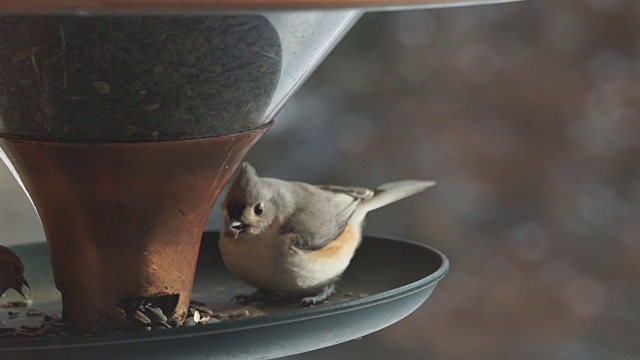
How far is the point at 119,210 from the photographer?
1222 mm

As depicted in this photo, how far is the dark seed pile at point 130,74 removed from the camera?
1.08 metres

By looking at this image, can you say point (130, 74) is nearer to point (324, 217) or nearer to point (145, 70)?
point (145, 70)

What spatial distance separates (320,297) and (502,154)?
278cm

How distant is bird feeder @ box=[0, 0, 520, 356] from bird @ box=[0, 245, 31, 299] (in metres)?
0.09

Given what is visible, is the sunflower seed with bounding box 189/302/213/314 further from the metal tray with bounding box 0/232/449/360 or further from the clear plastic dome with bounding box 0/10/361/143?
the clear plastic dome with bounding box 0/10/361/143

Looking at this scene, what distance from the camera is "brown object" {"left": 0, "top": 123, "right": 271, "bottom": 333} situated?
1.19 m

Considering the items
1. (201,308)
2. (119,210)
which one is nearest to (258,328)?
(119,210)

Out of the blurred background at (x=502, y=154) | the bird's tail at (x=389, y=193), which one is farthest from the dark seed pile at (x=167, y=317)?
the blurred background at (x=502, y=154)

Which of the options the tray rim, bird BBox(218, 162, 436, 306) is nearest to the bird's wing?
bird BBox(218, 162, 436, 306)

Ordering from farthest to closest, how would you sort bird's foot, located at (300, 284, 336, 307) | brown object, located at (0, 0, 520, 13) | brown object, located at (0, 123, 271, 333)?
bird's foot, located at (300, 284, 336, 307) → brown object, located at (0, 123, 271, 333) → brown object, located at (0, 0, 520, 13)

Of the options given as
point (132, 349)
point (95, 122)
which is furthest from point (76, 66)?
point (132, 349)

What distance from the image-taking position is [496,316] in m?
4.22

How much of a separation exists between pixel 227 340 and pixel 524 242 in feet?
10.9

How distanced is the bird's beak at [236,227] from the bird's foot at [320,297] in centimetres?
15
